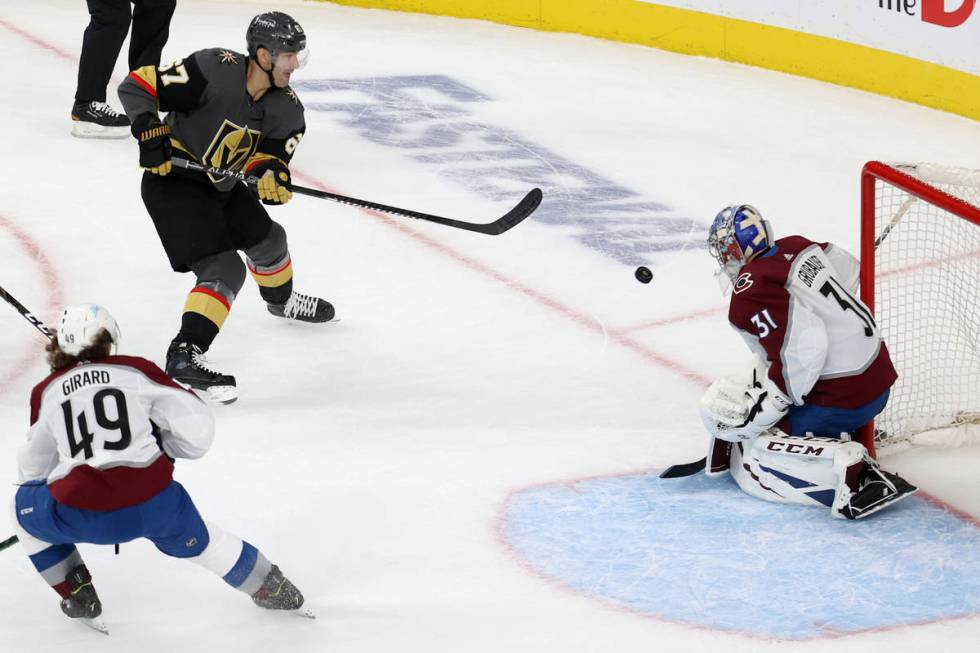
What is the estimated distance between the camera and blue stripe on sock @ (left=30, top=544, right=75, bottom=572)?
9.32 feet

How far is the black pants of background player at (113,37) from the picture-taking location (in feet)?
19.6

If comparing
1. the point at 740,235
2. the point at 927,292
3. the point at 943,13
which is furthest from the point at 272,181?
the point at 943,13

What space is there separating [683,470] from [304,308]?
138 centimetres

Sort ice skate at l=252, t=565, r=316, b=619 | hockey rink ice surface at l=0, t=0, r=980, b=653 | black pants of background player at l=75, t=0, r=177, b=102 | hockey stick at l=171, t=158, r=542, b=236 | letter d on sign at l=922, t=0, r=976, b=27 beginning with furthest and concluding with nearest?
letter d on sign at l=922, t=0, r=976, b=27 < black pants of background player at l=75, t=0, r=177, b=102 < hockey stick at l=171, t=158, r=542, b=236 < hockey rink ice surface at l=0, t=0, r=980, b=653 < ice skate at l=252, t=565, r=316, b=619

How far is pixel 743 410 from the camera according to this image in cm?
345

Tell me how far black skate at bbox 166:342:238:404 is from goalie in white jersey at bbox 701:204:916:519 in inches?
49.0

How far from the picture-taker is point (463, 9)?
808 centimetres

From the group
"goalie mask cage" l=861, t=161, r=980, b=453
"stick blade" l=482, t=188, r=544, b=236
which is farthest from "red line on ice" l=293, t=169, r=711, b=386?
"goalie mask cage" l=861, t=161, r=980, b=453

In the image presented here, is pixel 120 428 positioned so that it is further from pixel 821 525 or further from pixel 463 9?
pixel 463 9

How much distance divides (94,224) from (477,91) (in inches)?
88.8

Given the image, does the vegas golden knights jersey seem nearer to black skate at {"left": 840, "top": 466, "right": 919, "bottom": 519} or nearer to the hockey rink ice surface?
the hockey rink ice surface

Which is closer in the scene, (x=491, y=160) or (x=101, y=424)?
(x=101, y=424)

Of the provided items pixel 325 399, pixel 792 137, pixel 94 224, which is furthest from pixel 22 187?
pixel 792 137

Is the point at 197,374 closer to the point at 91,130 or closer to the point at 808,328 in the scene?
the point at 808,328
